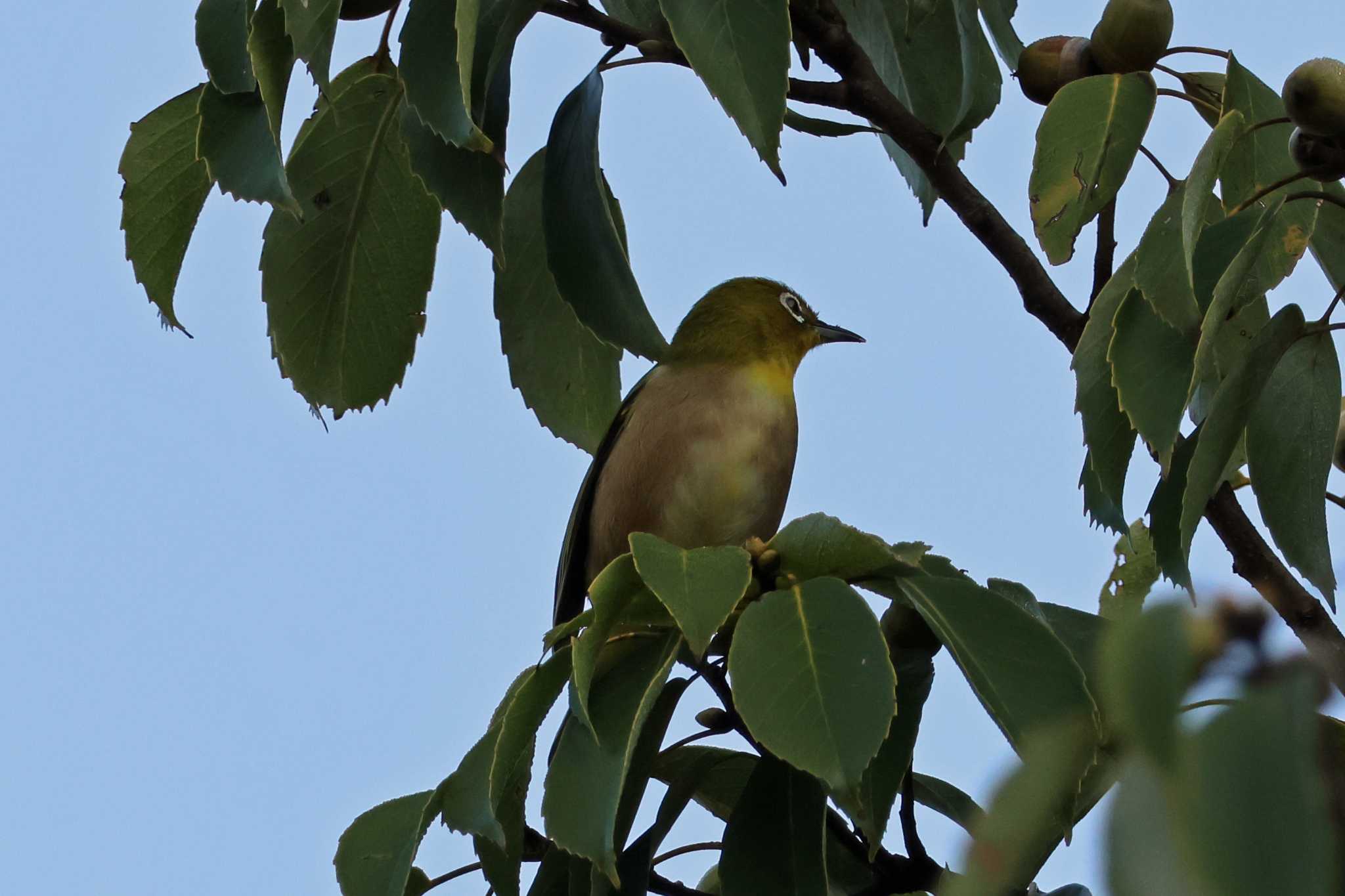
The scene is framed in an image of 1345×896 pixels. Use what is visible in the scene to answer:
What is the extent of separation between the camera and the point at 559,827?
1729 millimetres

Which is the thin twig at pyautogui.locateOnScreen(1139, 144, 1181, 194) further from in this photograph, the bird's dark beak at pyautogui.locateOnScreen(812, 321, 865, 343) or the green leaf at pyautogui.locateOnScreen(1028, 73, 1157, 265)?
the bird's dark beak at pyautogui.locateOnScreen(812, 321, 865, 343)

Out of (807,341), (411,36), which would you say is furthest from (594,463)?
(411,36)

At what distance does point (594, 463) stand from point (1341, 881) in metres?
3.18

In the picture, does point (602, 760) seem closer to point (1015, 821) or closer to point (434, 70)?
point (434, 70)

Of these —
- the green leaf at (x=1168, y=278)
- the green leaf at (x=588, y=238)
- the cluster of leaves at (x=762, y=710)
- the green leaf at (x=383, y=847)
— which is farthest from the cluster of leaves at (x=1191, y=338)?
the green leaf at (x=383, y=847)

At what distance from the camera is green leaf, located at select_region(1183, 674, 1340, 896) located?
1.32 feet

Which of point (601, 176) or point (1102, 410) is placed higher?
point (601, 176)

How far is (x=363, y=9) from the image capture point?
8.57ft

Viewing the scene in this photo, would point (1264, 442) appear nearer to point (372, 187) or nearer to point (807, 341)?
point (372, 187)

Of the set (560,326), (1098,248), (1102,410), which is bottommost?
(1102,410)

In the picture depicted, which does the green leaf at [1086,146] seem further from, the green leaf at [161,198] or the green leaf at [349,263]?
the green leaf at [161,198]

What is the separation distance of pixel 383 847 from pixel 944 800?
3.19ft

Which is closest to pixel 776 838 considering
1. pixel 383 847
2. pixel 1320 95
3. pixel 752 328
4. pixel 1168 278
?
pixel 383 847

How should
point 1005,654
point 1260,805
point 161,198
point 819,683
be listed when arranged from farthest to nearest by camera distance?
point 161,198 < point 1005,654 < point 819,683 < point 1260,805
